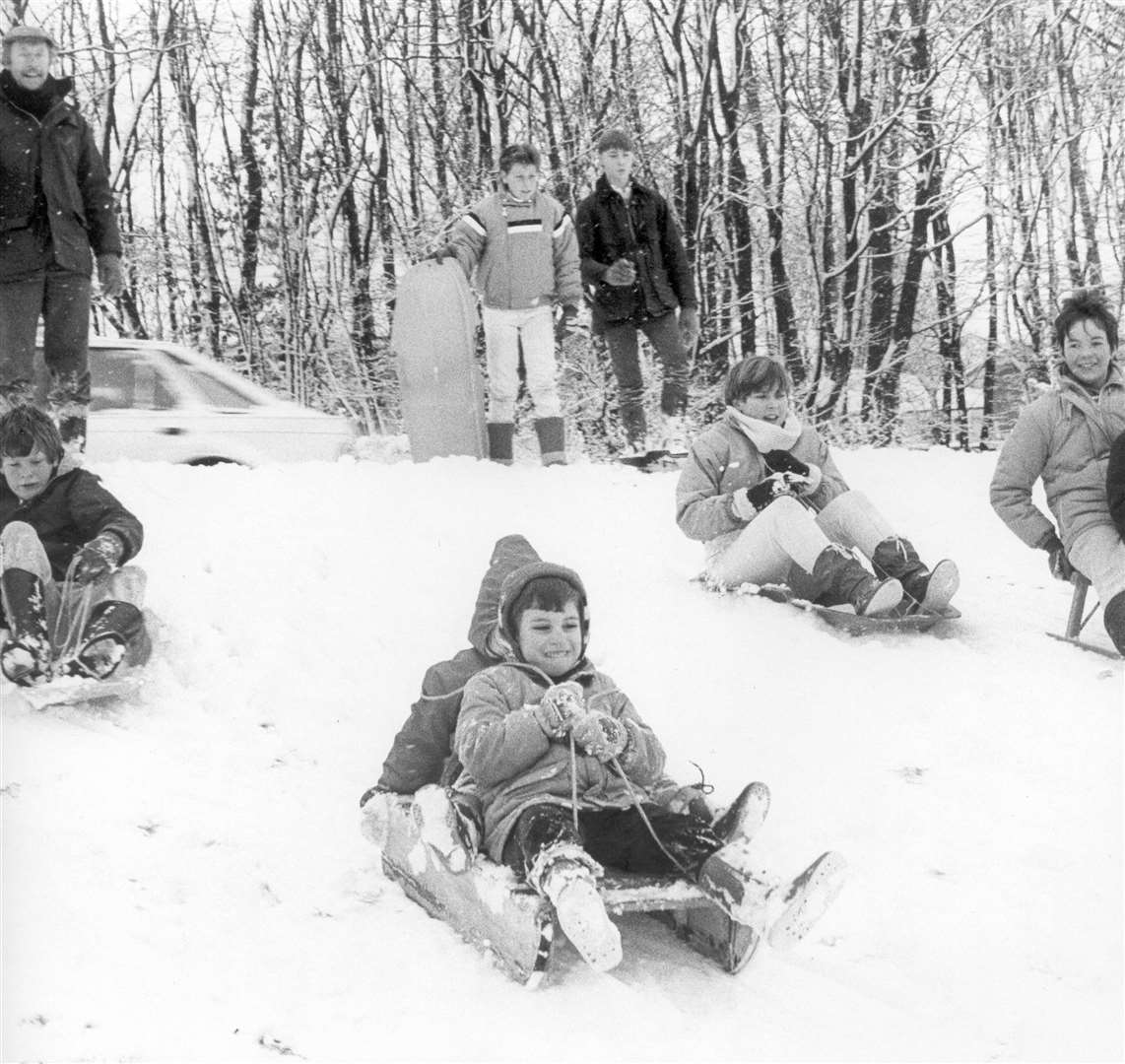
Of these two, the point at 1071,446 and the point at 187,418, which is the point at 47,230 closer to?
the point at 187,418

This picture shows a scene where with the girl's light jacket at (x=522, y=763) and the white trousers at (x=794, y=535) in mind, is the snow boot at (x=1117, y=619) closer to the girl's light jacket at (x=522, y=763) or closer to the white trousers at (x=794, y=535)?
the white trousers at (x=794, y=535)

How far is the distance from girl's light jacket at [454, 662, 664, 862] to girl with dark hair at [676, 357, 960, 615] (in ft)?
6.06

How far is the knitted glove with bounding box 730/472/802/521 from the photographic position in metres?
4.71

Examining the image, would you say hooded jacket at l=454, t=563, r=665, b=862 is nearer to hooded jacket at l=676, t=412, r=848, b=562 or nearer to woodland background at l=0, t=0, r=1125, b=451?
hooded jacket at l=676, t=412, r=848, b=562

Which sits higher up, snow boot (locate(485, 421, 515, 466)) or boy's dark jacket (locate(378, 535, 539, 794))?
snow boot (locate(485, 421, 515, 466))

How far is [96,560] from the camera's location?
161 inches

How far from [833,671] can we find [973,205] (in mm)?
8434

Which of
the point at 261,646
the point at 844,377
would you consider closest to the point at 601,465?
the point at 261,646

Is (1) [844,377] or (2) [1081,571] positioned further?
(1) [844,377]

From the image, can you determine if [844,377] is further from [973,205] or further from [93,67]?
[93,67]

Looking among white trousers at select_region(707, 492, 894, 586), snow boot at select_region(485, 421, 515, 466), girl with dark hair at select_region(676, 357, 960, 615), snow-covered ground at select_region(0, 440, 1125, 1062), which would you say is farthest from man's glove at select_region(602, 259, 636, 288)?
white trousers at select_region(707, 492, 894, 586)

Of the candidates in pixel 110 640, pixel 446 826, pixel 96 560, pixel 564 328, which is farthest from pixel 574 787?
pixel 564 328

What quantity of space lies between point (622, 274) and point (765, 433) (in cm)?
217

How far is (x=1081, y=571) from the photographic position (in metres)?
4.46
